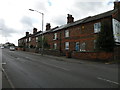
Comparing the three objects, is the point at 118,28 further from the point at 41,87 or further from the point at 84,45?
the point at 41,87

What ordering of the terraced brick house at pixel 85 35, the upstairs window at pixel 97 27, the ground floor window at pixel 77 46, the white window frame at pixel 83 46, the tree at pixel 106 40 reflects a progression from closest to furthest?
the tree at pixel 106 40 → the terraced brick house at pixel 85 35 → the upstairs window at pixel 97 27 → the white window frame at pixel 83 46 → the ground floor window at pixel 77 46

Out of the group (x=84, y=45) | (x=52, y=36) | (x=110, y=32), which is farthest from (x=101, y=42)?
(x=52, y=36)

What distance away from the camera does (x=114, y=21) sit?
2309 centimetres

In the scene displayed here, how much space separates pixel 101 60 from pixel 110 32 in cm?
432

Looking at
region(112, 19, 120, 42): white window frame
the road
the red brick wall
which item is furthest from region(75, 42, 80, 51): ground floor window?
the road

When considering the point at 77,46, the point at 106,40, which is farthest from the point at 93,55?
the point at 77,46

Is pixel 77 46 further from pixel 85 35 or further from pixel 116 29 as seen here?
pixel 116 29

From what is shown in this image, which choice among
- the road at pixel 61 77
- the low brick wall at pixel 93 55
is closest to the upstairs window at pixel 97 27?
the low brick wall at pixel 93 55

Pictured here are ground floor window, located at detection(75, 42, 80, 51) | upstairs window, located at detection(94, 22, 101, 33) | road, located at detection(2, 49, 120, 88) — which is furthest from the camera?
ground floor window, located at detection(75, 42, 80, 51)

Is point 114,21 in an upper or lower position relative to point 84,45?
upper

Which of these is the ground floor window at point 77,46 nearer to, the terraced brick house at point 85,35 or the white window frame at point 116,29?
the terraced brick house at point 85,35

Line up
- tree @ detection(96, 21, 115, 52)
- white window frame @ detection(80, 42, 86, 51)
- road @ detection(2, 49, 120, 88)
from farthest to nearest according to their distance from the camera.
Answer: white window frame @ detection(80, 42, 86, 51)
tree @ detection(96, 21, 115, 52)
road @ detection(2, 49, 120, 88)

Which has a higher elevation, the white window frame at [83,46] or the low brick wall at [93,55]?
the white window frame at [83,46]

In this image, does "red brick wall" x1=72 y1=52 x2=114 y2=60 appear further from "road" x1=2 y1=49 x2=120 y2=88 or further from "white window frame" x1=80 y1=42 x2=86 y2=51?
"road" x1=2 y1=49 x2=120 y2=88
